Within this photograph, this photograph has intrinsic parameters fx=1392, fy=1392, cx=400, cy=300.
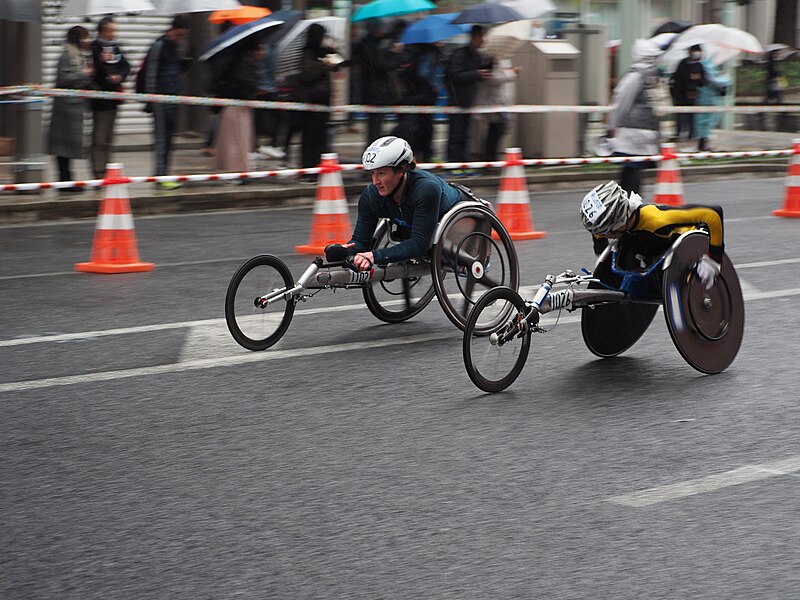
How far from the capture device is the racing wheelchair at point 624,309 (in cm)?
695

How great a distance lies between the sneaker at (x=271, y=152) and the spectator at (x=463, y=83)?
7.60ft

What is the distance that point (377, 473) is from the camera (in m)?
5.66

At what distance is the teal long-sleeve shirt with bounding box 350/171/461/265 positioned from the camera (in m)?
8.30

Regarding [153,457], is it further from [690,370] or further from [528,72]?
[528,72]

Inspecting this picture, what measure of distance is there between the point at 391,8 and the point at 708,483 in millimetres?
13869

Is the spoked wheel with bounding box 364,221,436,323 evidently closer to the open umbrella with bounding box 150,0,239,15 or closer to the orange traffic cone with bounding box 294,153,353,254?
the orange traffic cone with bounding box 294,153,353,254

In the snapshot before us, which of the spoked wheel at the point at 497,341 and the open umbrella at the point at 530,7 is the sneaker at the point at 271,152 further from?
the spoked wheel at the point at 497,341

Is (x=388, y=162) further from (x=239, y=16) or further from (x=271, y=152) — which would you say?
(x=239, y=16)

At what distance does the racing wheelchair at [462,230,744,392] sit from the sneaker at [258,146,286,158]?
1137cm

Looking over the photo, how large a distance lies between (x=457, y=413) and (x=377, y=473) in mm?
1096

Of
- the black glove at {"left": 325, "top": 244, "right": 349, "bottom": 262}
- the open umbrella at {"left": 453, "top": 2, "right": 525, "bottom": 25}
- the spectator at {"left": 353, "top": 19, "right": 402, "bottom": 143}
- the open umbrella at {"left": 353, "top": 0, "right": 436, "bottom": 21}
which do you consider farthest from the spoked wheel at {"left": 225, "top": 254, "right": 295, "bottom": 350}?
the open umbrella at {"left": 453, "top": 2, "right": 525, "bottom": 25}

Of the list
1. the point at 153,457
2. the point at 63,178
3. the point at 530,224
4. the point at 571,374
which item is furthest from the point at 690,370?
the point at 63,178

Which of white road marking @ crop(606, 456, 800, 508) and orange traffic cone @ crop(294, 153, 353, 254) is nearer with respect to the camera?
white road marking @ crop(606, 456, 800, 508)

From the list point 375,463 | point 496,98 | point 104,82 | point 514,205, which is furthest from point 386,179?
point 496,98
